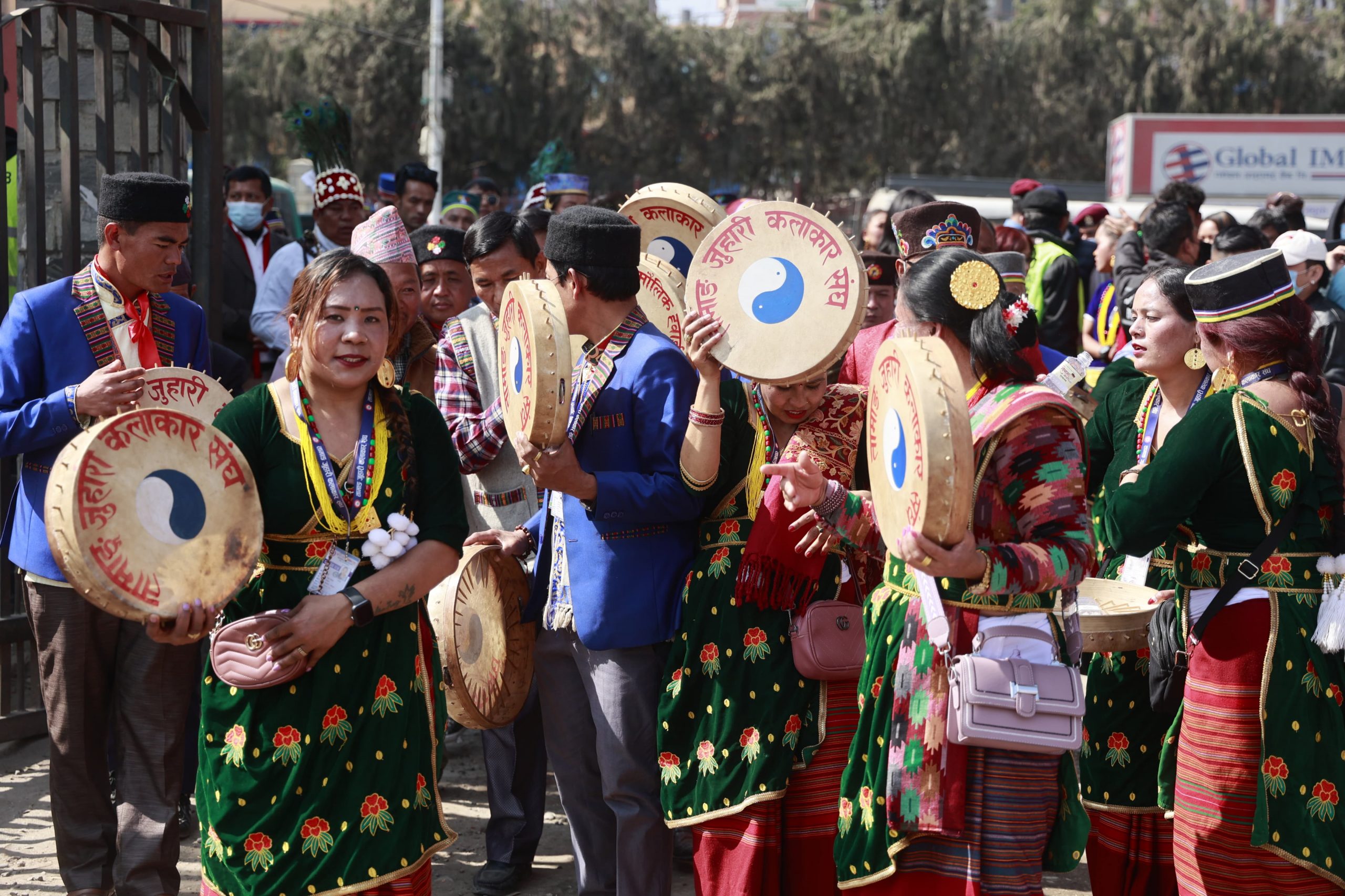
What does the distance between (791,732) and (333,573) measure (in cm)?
123

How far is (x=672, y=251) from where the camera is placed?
189 inches

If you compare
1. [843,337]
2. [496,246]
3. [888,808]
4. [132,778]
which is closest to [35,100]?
[496,246]

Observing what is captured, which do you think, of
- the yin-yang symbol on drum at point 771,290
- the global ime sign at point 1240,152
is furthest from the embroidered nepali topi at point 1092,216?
the global ime sign at point 1240,152

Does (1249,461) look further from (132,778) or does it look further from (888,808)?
(132,778)

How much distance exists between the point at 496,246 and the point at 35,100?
1.83 meters

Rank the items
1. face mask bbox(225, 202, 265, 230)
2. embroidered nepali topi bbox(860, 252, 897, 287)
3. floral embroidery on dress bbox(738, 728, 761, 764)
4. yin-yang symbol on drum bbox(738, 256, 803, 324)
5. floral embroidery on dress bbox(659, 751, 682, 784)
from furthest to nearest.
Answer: face mask bbox(225, 202, 265, 230), embroidered nepali topi bbox(860, 252, 897, 287), floral embroidery on dress bbox(659, 751, 682, 784), floral embroidery on dress bbox(738, 728, 761, 764), yin-yang symbol on drum bbox(738, 256, 803, 324)

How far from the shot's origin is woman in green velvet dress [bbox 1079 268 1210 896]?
150 inches

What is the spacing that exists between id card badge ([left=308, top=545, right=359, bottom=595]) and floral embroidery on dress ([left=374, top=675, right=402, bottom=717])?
25 cm

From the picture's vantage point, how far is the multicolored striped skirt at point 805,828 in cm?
345

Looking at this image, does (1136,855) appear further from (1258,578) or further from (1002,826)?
(1002,826)

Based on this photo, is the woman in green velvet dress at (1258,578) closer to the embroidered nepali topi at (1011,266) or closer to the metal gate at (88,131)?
the embroidered nepali topi at (1011,266)

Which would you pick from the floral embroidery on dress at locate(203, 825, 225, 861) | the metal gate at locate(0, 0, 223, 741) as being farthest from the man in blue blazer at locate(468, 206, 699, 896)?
the metal gate at locate(0, 0, 223, 741)

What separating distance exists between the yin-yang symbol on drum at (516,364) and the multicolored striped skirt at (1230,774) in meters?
1.85

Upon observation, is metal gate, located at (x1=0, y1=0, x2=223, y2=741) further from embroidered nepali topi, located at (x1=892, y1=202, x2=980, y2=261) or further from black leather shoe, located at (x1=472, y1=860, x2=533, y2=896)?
embroidered nepali topi, located at (x1=892, y1=202, x2=980, y2=261)
